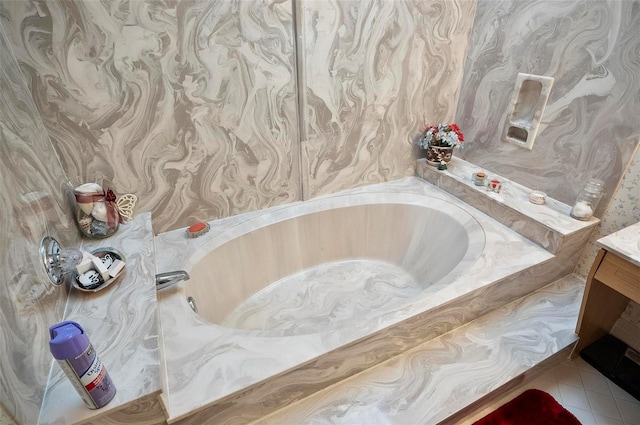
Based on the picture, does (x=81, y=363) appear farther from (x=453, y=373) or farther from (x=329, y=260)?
(x=329, y=260)

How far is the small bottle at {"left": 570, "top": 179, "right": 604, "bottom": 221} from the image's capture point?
1.43m

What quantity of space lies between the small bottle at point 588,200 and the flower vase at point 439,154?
0.69 metres

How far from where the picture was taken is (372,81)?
172cm

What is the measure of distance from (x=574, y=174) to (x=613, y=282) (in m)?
0.62

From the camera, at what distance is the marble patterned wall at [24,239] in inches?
27.1

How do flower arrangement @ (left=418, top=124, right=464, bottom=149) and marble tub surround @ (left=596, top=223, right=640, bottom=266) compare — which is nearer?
marble tub surround @ (left=596, top=223, right=640, bottom=266)

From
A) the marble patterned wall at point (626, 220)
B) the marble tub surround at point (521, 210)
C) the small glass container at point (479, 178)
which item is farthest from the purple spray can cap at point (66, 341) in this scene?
the marble patterned wall at point (626, 220)

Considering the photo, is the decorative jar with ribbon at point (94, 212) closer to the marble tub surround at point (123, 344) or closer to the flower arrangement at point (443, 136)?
the marble tub surround at point (123, 344)

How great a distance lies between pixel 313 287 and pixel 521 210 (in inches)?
44.6

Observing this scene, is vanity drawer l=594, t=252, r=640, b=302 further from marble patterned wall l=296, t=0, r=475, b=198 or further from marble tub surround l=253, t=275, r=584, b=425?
marble patterned wall l=296, t=0, r=475, b=198

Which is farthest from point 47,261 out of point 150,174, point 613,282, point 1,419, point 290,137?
point 613,282

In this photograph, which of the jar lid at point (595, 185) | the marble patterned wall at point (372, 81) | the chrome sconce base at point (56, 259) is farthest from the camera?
the marble patterned wall at point (372, 81)

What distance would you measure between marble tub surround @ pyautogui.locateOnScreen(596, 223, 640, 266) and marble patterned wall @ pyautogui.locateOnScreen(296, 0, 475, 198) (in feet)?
3.76

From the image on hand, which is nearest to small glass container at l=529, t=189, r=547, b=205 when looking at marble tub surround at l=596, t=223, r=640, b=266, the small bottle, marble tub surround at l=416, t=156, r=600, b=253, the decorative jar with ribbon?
marble tub surround at l=416, t=156, r=600, b=253
